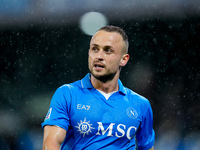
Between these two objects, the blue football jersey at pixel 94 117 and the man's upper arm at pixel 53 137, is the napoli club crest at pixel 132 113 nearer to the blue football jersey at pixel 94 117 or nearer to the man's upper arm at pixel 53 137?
the blue football jersey at pixel 94 117

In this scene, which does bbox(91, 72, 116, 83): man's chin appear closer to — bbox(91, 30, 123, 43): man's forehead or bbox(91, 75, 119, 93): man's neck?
bbox(91, 75, 119, 93): man's neck

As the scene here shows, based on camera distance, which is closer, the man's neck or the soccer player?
the soccer player

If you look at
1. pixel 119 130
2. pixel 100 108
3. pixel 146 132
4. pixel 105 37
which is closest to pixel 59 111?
pixel 100 108

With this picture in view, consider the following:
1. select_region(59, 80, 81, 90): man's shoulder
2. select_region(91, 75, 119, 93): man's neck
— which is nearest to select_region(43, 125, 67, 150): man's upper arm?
select_region(59, 80, 81, 90): man's shoulder

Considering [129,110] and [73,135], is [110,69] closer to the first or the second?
[129,110]

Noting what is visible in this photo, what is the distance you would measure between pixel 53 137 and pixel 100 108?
329 mm

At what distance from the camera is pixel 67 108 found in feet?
4.75

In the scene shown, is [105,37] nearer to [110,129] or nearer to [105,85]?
[105,85]

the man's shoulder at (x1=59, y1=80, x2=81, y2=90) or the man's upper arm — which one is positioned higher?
the man's shoulder at (x1=59, y1=80, x2=81, y2=90)

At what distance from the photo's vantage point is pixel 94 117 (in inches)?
58.2

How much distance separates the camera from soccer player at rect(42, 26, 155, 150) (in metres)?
1.42

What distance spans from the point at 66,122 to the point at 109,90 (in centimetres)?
35

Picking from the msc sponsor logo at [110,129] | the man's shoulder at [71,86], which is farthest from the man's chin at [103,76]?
the msc sponsor logo at [110,129]

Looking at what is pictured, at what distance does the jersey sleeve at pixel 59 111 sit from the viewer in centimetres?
136
